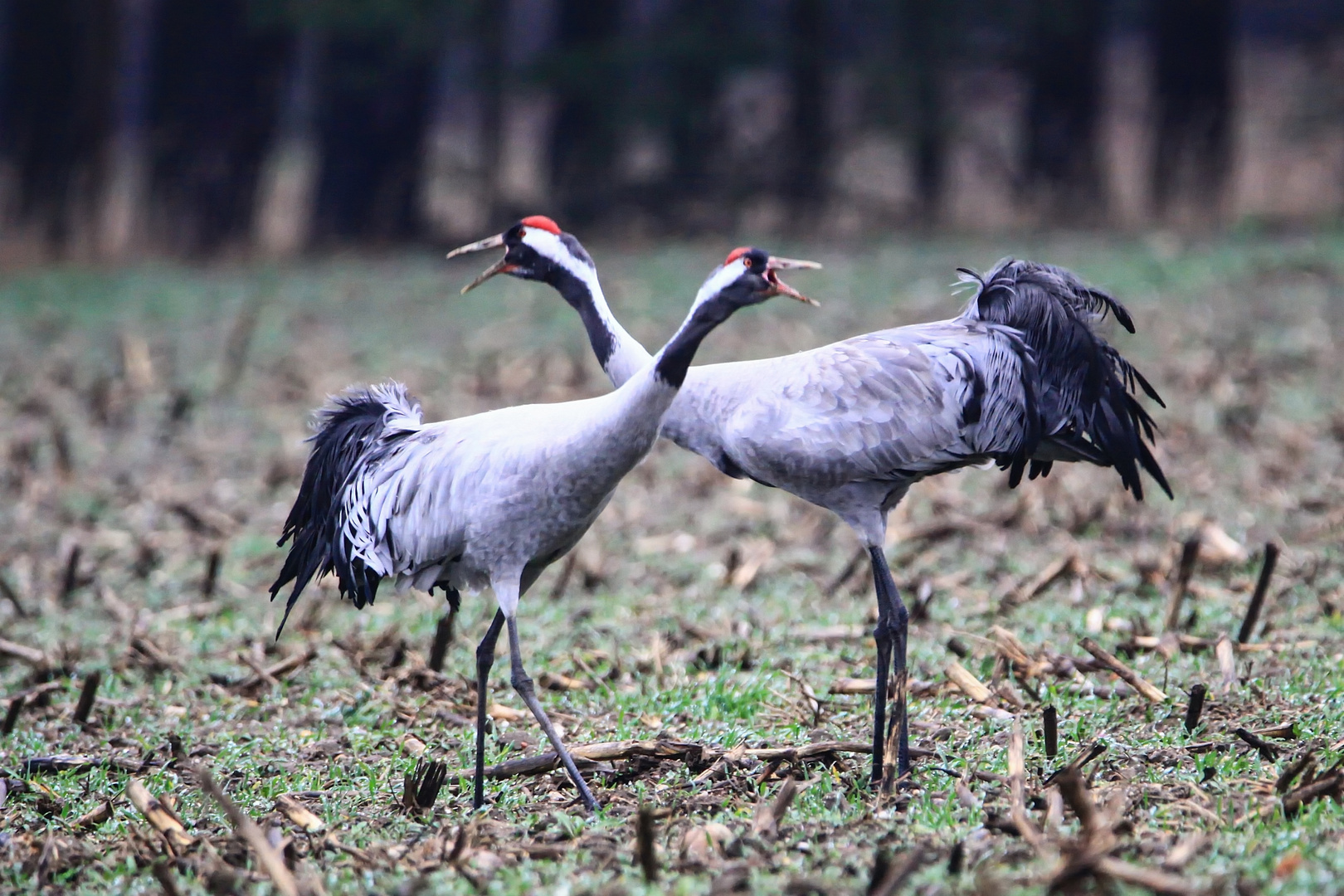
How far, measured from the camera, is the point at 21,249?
14.8 metres

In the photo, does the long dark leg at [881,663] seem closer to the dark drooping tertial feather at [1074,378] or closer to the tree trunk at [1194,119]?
the dark drooping tertial feather at [1074,378]

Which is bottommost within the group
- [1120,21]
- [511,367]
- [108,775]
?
[108,775]

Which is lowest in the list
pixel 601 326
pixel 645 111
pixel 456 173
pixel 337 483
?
pixel 337 483

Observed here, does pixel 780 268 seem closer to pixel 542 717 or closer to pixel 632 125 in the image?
pixel 542 717

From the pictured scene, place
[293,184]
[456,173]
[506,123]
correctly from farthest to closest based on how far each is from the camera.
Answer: [293,184] → [506,123] → [456,173]

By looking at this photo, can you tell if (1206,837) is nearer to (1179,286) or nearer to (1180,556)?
(1180,556)

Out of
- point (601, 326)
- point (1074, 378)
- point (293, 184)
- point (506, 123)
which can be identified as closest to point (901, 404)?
point (1074, 378)

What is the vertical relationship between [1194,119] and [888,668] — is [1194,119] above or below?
above

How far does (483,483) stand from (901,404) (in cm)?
116

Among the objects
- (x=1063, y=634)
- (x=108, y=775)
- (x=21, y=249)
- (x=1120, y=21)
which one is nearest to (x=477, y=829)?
(x=108, y=775)

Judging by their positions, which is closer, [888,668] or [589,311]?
[888,668]

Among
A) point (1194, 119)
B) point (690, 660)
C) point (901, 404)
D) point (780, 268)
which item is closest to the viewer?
point (780, 268)

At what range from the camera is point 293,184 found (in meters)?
20.8

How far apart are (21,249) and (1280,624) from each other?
12.7m
